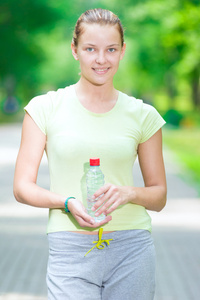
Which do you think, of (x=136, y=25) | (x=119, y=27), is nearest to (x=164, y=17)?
(x=136, y=25)

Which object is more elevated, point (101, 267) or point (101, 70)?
point (101, 70)

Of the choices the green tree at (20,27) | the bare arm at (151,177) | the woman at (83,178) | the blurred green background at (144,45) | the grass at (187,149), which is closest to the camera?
the woman at (83,178)

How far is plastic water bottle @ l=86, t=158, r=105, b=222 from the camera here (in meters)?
2.87

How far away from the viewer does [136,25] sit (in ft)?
149

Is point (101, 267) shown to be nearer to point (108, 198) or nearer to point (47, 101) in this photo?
point (108, 198)

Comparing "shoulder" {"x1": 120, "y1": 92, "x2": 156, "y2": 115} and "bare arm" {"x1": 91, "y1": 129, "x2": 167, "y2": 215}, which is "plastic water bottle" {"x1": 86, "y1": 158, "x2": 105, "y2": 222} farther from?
"shoulder" {"x1": 120, "y1": 92, "x2": 156, "y2": 115}

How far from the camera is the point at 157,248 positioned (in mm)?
8555

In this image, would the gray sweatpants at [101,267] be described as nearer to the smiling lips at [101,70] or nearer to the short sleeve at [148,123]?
the short sleeve at [148,123]

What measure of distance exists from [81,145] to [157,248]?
569 centimetres

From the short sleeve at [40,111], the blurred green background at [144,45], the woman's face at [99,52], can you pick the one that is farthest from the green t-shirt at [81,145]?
the blurred green background at [144,45]

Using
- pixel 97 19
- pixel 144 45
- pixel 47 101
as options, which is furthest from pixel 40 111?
pixel 144 45

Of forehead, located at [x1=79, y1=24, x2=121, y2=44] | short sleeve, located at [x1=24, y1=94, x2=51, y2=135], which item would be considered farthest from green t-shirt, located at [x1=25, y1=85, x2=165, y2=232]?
forehead, located at [x1=79, y1=24, x2=121, y2=44]

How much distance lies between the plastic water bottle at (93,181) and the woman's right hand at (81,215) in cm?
4

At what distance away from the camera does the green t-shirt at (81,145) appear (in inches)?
119
